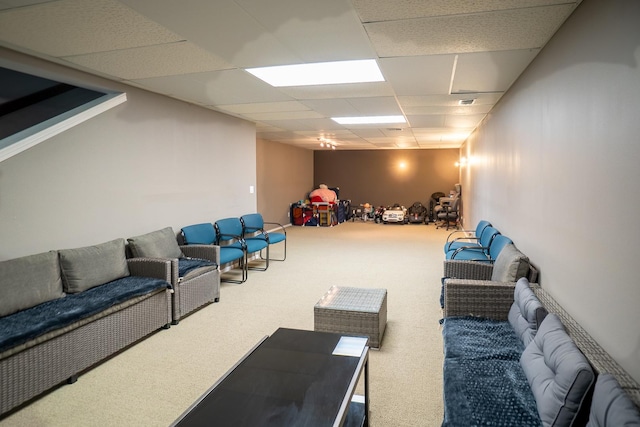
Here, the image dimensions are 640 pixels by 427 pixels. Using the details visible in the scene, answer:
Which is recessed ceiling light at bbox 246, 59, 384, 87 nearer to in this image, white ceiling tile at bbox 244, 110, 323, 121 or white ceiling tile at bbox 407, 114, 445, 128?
white ceiling tile at bbox 244, 110, 323, 121

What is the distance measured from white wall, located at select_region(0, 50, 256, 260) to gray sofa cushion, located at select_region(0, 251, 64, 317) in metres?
0.24

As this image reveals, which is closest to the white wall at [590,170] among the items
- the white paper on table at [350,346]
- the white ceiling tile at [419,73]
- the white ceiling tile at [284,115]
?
the white ceiling tile at [419,73]

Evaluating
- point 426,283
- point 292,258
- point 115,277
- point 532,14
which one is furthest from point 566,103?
point 292,258

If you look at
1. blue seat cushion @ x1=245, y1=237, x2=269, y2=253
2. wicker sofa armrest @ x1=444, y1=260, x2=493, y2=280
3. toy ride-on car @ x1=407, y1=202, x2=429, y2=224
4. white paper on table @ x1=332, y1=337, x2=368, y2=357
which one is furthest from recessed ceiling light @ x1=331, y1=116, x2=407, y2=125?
toy ride-on car @ x1=407, y1=202, x2=429, y2=224

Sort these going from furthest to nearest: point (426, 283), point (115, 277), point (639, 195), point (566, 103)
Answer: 1. point (426, 283)
2. point (115, 277)
3. point (566, 103)
4. point (639, 195)

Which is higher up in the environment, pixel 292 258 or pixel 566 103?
pixel 566 103

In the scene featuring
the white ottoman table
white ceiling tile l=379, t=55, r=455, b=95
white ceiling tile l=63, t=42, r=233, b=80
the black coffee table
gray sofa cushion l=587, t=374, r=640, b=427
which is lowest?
the white ottoman table

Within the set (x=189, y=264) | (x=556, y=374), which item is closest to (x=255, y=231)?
(x=189, y=264)

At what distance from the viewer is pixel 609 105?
1.86 metres

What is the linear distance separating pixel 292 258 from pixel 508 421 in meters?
5.38

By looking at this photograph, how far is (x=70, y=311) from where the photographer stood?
9.20 ft

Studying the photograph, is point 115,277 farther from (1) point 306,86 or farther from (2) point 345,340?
(1) point 306,86

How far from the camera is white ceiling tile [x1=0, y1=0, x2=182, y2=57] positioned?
90.4 inches

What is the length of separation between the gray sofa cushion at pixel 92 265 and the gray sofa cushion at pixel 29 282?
69 mm
